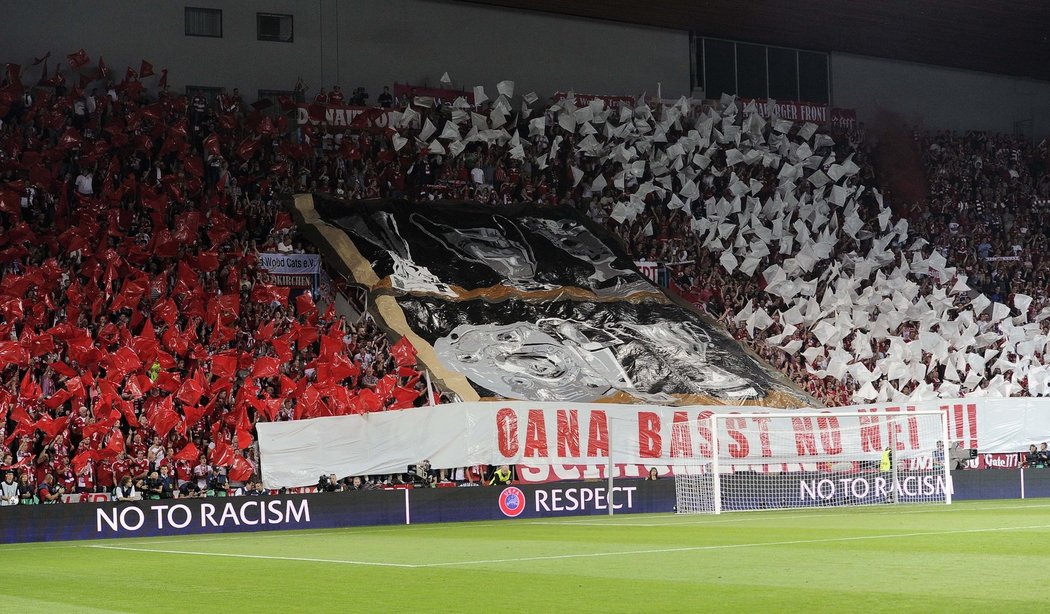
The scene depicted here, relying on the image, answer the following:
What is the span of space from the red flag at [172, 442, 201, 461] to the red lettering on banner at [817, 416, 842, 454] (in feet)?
40.5

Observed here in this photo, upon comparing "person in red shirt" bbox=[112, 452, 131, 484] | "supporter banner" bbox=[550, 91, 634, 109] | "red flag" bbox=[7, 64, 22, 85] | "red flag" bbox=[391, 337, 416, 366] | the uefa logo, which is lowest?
the uefa logo

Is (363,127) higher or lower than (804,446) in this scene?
higher

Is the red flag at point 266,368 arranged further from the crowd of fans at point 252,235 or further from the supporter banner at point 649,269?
the supporter banner at point 649,269

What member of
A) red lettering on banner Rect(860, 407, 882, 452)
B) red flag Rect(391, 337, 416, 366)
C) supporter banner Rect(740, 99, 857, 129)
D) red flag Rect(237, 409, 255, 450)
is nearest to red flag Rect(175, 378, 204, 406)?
red flag Rect(237, 409, 255, 450)

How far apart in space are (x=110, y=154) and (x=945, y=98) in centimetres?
2872

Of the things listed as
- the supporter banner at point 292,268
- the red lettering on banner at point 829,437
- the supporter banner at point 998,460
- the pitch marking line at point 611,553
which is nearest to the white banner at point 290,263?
the supporter banner at point 292,268

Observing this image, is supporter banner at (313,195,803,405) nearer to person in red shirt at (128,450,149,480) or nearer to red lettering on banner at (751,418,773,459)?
red lettering on banner at (751,418,773,459)

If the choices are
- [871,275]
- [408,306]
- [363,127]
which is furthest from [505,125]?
[871,275]

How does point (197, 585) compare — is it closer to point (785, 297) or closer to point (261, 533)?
point (261, 533)

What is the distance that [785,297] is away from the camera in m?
35.3

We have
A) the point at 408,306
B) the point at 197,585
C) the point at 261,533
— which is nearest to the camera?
the point at 197,585

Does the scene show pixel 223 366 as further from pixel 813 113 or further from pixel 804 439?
pixel 813 113

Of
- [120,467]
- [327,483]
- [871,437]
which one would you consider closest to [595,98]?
[871,437]

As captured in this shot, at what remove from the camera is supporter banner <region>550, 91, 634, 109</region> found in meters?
38.9
